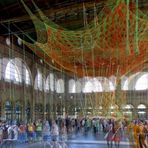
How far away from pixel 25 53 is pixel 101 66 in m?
14.5

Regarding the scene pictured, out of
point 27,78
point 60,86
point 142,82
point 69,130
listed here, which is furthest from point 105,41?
point 60,86

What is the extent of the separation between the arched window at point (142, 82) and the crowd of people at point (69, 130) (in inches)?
593

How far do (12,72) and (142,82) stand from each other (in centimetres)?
2117

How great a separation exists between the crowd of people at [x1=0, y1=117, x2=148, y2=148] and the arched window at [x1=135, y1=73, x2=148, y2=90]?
49.4ft

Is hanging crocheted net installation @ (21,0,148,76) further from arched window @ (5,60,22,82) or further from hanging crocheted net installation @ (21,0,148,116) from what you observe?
arched window @ (5,60,22,82)

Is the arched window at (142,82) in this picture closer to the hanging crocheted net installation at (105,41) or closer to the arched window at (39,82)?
the arched window at (39,82)

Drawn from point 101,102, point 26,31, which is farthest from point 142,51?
point 26,31

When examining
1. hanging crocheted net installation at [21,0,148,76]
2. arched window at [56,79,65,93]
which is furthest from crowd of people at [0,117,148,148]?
arched window at [56,79,65,93]

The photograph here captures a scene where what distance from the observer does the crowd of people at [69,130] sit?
50.4 feet

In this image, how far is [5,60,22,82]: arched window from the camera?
31.4 metres

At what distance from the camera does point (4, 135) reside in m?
19.4

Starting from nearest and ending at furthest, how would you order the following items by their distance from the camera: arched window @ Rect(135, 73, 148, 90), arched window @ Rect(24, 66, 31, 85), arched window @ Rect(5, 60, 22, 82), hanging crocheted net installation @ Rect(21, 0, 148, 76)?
hanging crocheted net installation @ Rect(21, 0, 148, 76)
arched window @ Rect(5, 60, 22, 82)
arched window @ Rect(24, 66, 31, 85)
arched window @ Rect(135, 73, 148, 90)

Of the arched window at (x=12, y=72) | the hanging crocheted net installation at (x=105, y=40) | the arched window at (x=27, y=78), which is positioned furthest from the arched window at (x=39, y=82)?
the hanging crocheted net installation at (x=105, y=40)

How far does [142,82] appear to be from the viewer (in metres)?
47.1
